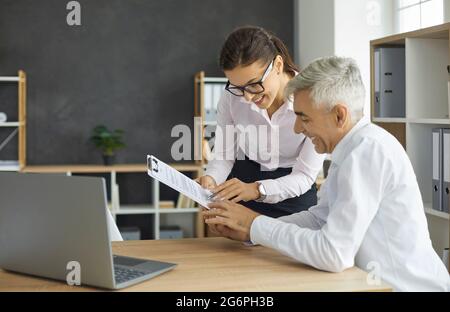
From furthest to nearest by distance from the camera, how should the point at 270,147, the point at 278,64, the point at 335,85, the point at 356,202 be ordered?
1. the point at 270,147
2. the point at 278,64
3. the point at 335,85
4. the point at 356,202

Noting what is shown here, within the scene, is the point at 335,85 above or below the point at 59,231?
above

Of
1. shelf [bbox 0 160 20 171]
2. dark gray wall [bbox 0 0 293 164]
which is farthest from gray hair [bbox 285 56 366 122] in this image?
dark gray wall [bbox 0 0 293 164]

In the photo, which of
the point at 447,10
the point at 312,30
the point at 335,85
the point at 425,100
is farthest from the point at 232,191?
the point at 312,30

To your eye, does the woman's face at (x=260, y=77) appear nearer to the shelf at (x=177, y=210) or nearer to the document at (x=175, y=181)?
the document at (x=175, y=181)

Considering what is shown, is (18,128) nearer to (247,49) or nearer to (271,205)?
(271,205)

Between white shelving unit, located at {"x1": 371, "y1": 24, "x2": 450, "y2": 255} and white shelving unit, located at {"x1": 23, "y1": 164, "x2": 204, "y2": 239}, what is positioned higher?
white shelving unit, located at {"x1": 371, "y1": 24, "x2": 450, "y2": 255}

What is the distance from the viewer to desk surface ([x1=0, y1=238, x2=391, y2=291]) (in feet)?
4.70

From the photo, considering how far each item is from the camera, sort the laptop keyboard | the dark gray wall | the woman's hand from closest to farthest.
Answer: the laptop keyboard < the woman's hand < the dark gray wall

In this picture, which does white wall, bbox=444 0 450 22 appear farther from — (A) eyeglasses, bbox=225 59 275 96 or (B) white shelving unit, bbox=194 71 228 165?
(A) eyeglasses, bbox=225 59 275 96

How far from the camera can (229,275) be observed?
1.53m

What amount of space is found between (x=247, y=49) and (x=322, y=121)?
50 centimetres

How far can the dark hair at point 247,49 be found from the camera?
2057mm

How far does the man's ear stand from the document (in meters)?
0.46
